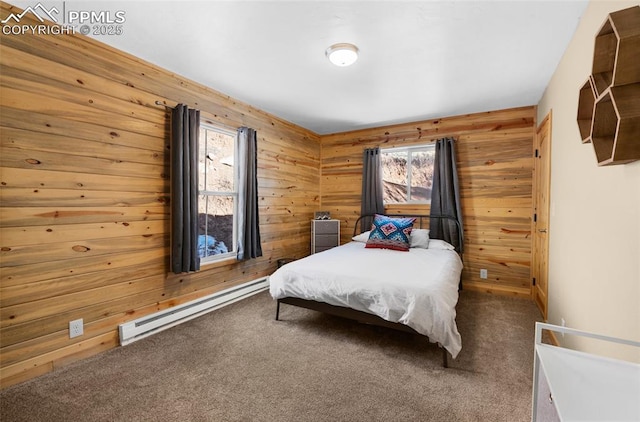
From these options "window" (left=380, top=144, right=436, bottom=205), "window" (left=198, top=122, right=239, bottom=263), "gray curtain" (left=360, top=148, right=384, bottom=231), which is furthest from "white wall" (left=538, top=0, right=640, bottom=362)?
"window" (left=198, top=122, right=239, bottom=263)

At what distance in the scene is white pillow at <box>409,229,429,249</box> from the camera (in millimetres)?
3596

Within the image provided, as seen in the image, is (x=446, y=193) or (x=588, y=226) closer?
(x=588, y=226)

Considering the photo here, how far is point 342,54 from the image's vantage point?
7.37 ft

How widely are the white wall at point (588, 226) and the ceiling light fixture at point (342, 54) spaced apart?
1479mm

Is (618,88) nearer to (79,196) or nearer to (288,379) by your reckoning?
(288,379)

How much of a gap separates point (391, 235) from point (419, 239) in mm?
383

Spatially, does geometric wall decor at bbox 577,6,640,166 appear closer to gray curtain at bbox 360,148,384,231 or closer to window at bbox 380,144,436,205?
window at bbox 380,144,436,205

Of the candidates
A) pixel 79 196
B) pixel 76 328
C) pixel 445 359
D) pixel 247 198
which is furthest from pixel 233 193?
pixel 445 359

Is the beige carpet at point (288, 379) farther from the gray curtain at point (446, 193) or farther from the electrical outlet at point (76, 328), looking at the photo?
the gray curtain at point (446, 193)

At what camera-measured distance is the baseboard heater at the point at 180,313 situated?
2.34 metres

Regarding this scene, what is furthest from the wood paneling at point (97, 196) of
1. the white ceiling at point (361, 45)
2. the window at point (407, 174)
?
the window at point (407, 174)

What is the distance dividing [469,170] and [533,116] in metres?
0.95

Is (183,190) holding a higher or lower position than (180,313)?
higher

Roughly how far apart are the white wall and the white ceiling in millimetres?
289
